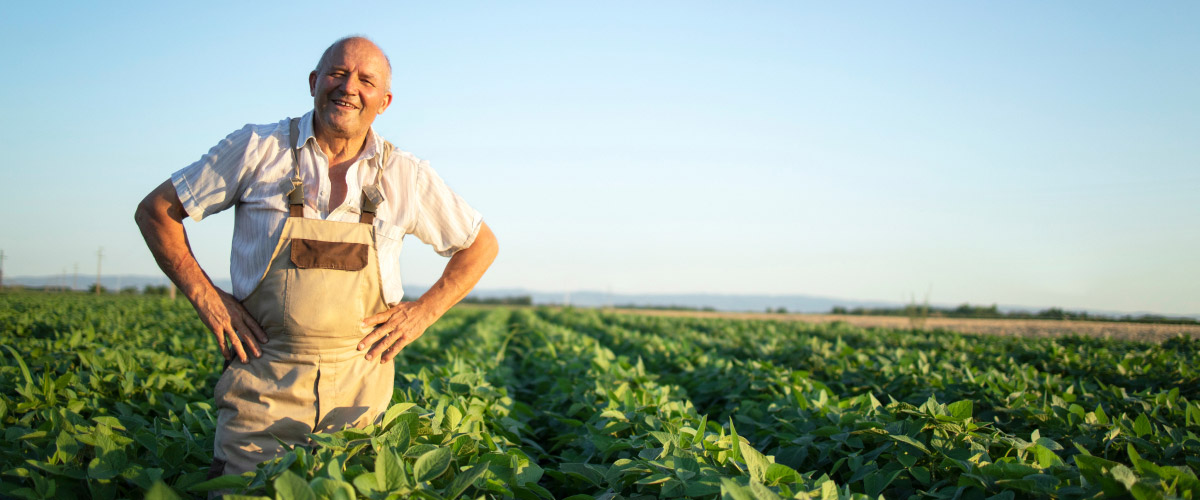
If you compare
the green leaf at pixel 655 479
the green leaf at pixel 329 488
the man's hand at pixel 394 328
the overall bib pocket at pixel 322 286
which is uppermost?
the overall bib pocket at pixel 322 286

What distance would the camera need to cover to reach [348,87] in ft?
6.97

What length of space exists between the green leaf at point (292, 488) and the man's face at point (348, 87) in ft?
4.05

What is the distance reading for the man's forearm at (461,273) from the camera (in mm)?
2428

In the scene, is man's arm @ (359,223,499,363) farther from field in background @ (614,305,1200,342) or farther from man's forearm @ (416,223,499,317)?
field in background @ (614,305,1200,342)

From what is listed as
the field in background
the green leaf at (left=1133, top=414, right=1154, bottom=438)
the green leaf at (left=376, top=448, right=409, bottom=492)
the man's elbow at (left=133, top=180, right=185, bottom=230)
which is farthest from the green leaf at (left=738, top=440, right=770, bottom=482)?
the field in background

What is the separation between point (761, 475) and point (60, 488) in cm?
225

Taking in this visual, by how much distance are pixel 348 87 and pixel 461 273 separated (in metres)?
0.81

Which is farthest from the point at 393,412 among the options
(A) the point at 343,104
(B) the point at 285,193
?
(A) the point at 343,104

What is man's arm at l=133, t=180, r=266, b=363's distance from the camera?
6.65 feet

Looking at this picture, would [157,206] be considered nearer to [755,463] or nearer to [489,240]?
[489,240]

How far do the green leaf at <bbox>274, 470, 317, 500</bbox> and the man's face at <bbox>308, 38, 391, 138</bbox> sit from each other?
1.23 m

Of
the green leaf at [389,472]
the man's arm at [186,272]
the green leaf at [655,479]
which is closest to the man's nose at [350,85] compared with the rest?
the man's arm at [186,272]

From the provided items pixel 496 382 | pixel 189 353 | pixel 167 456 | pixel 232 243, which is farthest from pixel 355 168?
pixel 189 353

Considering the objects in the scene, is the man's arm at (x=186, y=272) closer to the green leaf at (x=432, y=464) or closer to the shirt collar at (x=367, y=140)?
the shirt collar at (x=367, y=140)
